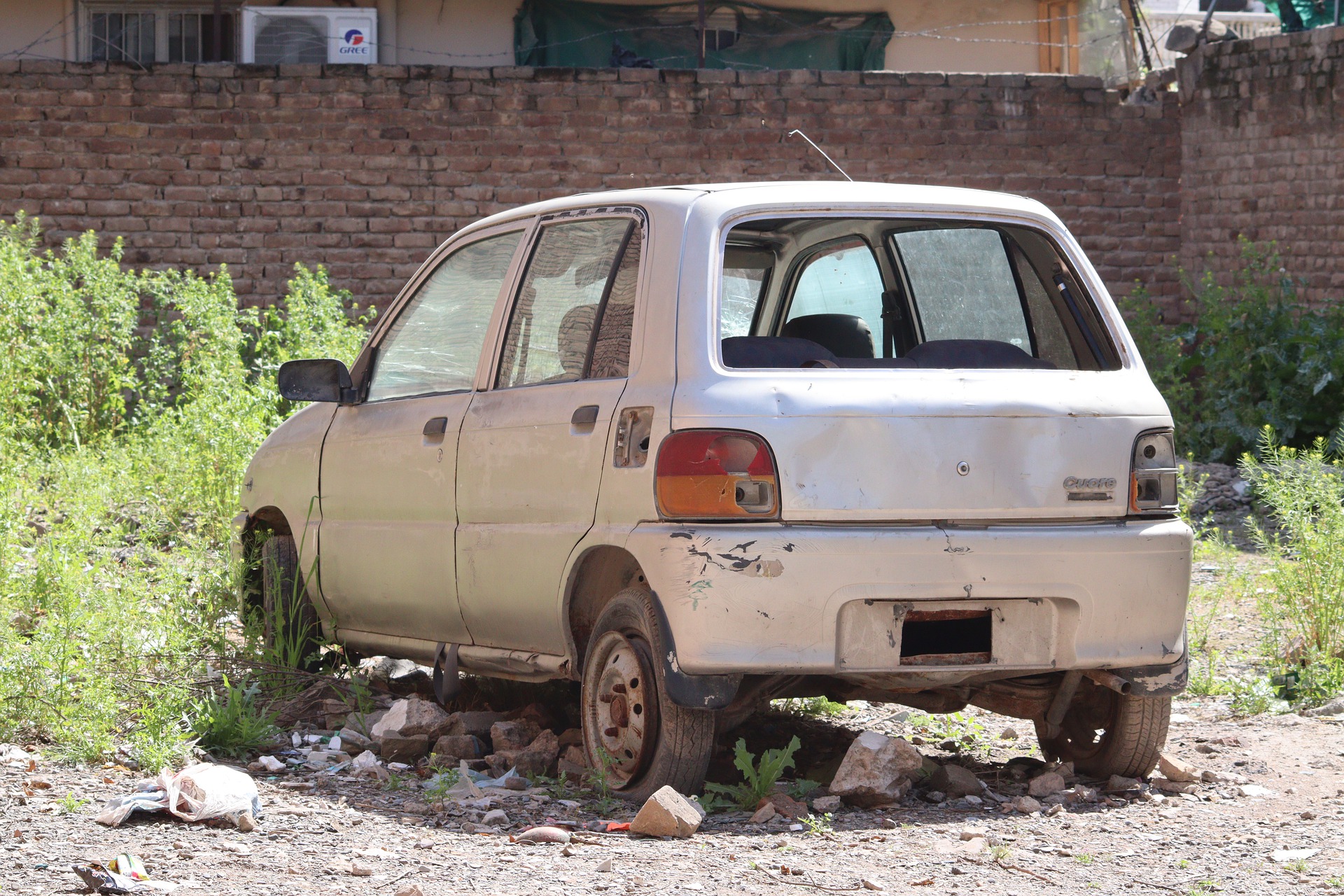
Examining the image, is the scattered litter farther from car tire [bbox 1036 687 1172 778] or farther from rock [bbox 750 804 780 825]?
car tire [bbox 1036 687 1172 778]

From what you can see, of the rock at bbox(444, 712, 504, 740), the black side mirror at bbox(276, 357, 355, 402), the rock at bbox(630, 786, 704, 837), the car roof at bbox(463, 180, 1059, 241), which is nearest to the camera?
the rock at bbox(630, 786, 704, 837)

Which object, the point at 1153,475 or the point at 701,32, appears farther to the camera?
the point at 701,32

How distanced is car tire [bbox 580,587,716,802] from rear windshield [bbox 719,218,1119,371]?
0.79 m

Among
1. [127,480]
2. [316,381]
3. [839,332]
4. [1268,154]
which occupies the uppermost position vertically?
[1268,154]

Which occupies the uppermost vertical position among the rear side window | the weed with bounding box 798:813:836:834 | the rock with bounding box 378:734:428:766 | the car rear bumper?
the rear side window

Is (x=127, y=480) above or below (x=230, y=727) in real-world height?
above

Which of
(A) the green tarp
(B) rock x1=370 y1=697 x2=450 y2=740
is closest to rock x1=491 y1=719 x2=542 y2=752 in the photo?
(B) rock x1=370 y1=697 x2=450 y2=740

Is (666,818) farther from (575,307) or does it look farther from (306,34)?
(306,34)

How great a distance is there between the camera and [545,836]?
3.70 m

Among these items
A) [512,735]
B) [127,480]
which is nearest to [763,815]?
[512,735]

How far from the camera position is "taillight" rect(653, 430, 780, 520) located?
12.2 feet

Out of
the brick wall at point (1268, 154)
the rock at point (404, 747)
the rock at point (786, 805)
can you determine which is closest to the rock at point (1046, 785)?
the rock at point (786, 805)

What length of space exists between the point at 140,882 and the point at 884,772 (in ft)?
6.12

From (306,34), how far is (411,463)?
9.57m
